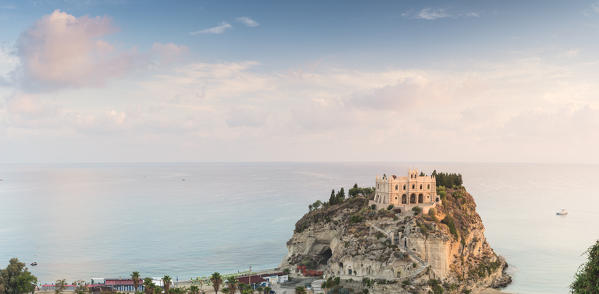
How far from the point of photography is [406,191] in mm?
99750

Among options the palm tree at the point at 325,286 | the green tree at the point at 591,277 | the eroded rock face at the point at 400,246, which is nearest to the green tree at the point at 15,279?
the eroded rock face at the point at 400,246

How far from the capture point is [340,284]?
8812 centimetres

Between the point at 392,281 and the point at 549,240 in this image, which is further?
the point at 549,240

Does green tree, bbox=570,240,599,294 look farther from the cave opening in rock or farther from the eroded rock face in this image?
the cave opening in rock

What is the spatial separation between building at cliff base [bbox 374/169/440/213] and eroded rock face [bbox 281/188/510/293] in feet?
10.9

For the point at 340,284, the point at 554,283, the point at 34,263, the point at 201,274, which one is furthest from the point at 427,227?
the point at 34,263

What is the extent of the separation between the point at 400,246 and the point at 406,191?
16.8 m

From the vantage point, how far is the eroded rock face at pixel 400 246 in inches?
3349

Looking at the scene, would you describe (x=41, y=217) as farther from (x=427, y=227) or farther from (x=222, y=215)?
(x=427, y=227)

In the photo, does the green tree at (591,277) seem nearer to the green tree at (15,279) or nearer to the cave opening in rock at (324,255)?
the cave opening in rock at (324,255)

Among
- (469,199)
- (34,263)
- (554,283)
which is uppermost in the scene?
(469,199)

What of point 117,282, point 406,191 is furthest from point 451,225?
point 117,282

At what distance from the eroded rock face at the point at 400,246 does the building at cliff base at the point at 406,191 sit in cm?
333

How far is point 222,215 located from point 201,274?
87.7 metres
